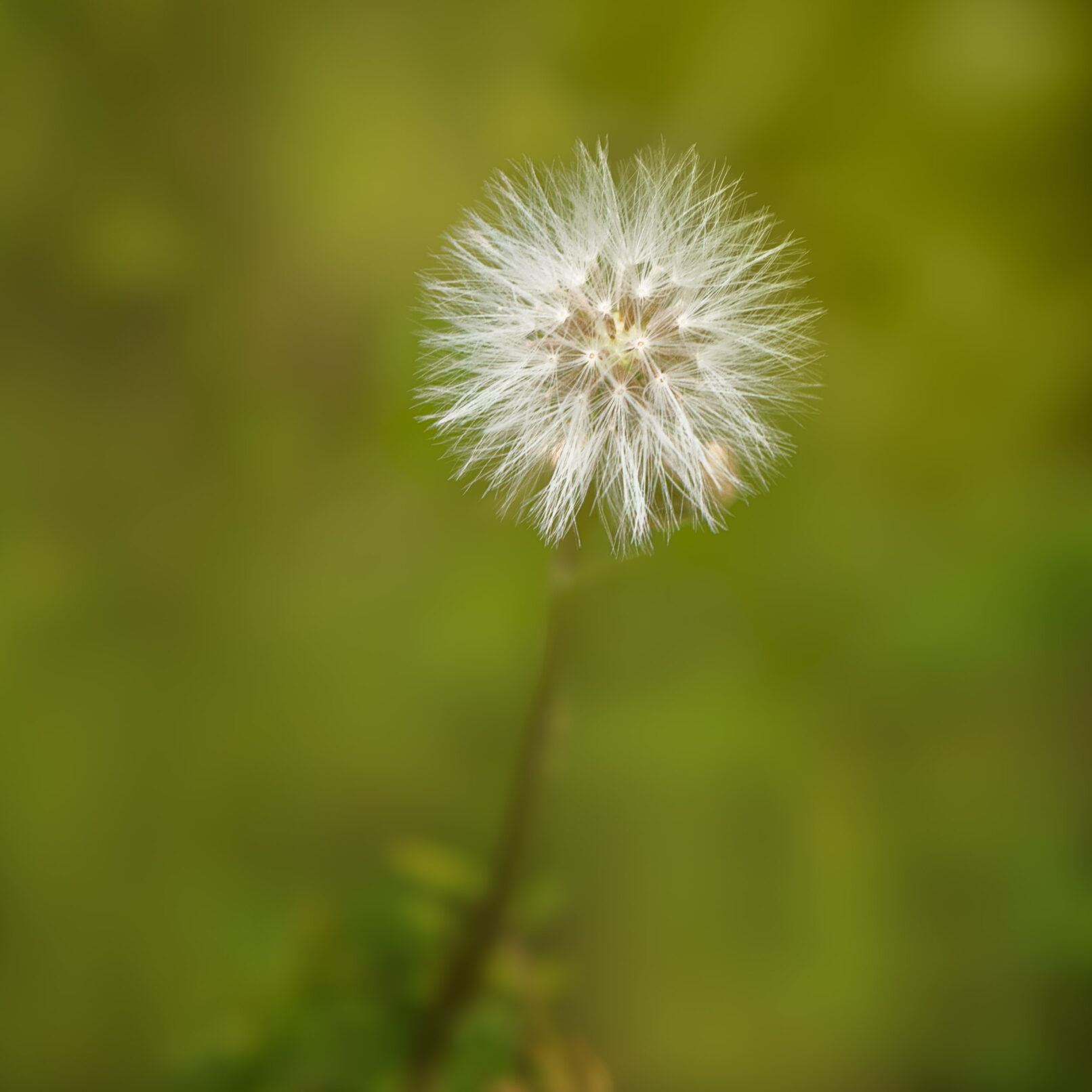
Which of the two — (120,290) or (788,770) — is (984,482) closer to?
(788,770)

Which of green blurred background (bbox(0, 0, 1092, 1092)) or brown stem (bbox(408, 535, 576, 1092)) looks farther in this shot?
green blurred background (bbox(0, 0, 1092, 1092))

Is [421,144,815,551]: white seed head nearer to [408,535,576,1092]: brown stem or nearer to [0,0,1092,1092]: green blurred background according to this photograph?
[408,535,576,1092]: brown stem

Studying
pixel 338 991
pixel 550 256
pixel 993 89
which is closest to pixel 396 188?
pixel 550 256

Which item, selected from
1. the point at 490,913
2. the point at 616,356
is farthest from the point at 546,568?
the point at 616,356

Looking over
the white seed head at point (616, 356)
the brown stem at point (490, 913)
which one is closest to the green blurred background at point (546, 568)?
the brown stem at point (490, 913)

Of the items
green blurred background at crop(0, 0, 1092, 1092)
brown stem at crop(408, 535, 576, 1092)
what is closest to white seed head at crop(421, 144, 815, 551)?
brown stem at crop(408, 535, 576, 1092)

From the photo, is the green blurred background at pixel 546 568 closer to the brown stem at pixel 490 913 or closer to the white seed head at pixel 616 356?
the brown stem at pixel 490 913
